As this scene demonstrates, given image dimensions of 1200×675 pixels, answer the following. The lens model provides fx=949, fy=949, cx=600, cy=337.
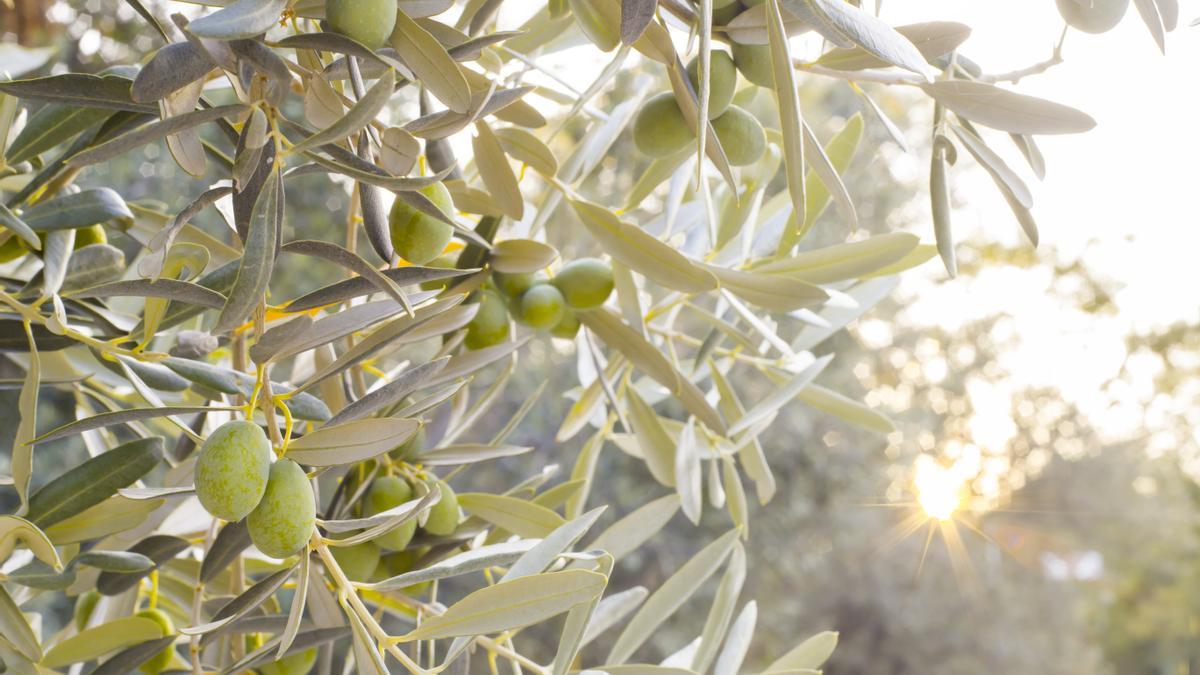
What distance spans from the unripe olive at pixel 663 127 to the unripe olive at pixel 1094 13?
0.14 metres

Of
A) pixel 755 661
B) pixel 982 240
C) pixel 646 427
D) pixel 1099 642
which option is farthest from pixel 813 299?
pixel 1099 642

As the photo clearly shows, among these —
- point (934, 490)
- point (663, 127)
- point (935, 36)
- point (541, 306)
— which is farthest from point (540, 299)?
point (934, 490)

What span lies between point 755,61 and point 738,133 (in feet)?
0.16

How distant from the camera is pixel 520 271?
41 cm

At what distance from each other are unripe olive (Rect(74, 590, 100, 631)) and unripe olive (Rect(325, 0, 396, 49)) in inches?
13.7

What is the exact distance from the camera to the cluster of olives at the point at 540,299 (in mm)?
454

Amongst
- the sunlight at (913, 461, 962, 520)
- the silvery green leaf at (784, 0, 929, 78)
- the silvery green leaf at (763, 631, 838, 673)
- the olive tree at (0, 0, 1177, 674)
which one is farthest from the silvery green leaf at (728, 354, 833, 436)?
the sunlight at (913, 461, 962, 520)

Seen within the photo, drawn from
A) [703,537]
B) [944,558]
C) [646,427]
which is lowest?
[944,558]

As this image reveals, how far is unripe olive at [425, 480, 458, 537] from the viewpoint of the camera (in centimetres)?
43

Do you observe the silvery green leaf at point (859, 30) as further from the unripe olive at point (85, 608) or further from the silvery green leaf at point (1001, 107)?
the unripe olive at point (85, 608)

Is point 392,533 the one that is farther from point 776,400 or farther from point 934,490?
point 934,490

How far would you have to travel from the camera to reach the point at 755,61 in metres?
0.36

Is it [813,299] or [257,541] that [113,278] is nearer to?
[257,541]

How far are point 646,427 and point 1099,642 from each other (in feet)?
34.5
